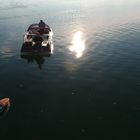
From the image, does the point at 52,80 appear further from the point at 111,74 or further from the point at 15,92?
the point at 111,74

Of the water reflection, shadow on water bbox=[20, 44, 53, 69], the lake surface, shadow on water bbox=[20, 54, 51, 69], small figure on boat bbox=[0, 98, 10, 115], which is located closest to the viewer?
the lake surface

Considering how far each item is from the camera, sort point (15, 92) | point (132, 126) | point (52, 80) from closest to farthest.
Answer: point (132, 126) → point (15, 92) → point (52, 80)

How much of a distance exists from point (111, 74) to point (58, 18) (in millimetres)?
37879

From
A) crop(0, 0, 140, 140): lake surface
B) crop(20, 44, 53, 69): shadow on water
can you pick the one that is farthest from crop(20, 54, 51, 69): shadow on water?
crop(0, 0, 140, 140): lake surface

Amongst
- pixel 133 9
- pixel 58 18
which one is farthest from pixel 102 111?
pixel 133 9

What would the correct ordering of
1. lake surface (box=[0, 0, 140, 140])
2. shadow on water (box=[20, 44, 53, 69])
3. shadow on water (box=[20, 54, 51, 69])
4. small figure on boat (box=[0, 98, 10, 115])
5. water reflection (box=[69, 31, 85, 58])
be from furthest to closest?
water reflection (box=[69, 31, 85, 58])
shadow on water (box=[20, 44, 53, 69])
shadow on water (box=[20, 54, 51, 69])
small figure on boat (box=[0, 98, 10, 115])
lake surface (box=[0, 0, 140, 140])

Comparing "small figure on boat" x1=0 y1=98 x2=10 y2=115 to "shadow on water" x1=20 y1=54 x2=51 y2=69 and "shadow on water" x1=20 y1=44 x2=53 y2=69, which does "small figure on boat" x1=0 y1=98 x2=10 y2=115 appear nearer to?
"shadow on water" x1=20 y1=54 x2=51 y2=69

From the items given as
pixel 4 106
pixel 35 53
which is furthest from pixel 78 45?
pixel 4 106

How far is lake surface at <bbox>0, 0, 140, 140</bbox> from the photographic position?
21219 mm

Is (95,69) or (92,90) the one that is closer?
(92,90)

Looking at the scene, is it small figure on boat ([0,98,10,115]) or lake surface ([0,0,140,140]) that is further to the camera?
small figure on boat ([0,98,10,115])

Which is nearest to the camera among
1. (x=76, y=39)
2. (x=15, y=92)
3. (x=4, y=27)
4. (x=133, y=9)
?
(x=15, y=92)

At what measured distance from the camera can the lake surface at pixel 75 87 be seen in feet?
69.6

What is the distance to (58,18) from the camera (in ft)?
217
